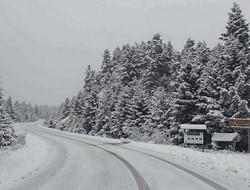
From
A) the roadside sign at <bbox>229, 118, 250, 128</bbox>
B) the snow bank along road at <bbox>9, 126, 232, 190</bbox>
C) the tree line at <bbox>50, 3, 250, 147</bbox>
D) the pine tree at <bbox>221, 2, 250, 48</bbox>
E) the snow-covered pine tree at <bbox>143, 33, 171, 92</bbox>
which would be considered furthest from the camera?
the snow-covered pine tree at <bbox>143, 33, 171, 92</bbox>

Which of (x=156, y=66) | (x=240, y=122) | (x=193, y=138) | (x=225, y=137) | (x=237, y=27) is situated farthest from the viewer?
(x=156, y=66)

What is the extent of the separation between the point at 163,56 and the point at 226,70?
3513 centimetres

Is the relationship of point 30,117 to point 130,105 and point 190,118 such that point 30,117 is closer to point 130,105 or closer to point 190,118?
point 130,105

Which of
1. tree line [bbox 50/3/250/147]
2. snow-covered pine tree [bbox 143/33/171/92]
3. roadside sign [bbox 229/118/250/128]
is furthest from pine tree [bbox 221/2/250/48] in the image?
snow-covered pine tree [bbox 143/33/171/92]

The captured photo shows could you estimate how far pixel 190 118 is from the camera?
32094 mm

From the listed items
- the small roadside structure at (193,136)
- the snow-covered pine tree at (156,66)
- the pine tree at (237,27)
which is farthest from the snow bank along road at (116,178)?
the snow-covered pine tree at (156,66)

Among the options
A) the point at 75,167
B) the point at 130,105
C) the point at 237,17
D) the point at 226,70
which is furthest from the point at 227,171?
the point at 130,105

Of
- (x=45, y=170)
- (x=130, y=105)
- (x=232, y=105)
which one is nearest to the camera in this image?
(x=45, y=170)

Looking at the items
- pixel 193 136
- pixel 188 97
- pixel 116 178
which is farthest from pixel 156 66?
pixel 116 178

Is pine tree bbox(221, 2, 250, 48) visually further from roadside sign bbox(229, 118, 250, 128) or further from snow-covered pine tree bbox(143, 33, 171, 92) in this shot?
snow-covered pine tree bbox(143, 33, 171, 92)

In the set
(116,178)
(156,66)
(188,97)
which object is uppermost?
(156,66)

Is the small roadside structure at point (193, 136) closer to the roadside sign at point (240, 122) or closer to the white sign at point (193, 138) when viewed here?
the white sign at point (193, 138)

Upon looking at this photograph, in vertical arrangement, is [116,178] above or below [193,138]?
below

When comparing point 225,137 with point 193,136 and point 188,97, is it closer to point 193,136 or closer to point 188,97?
point 193,136
